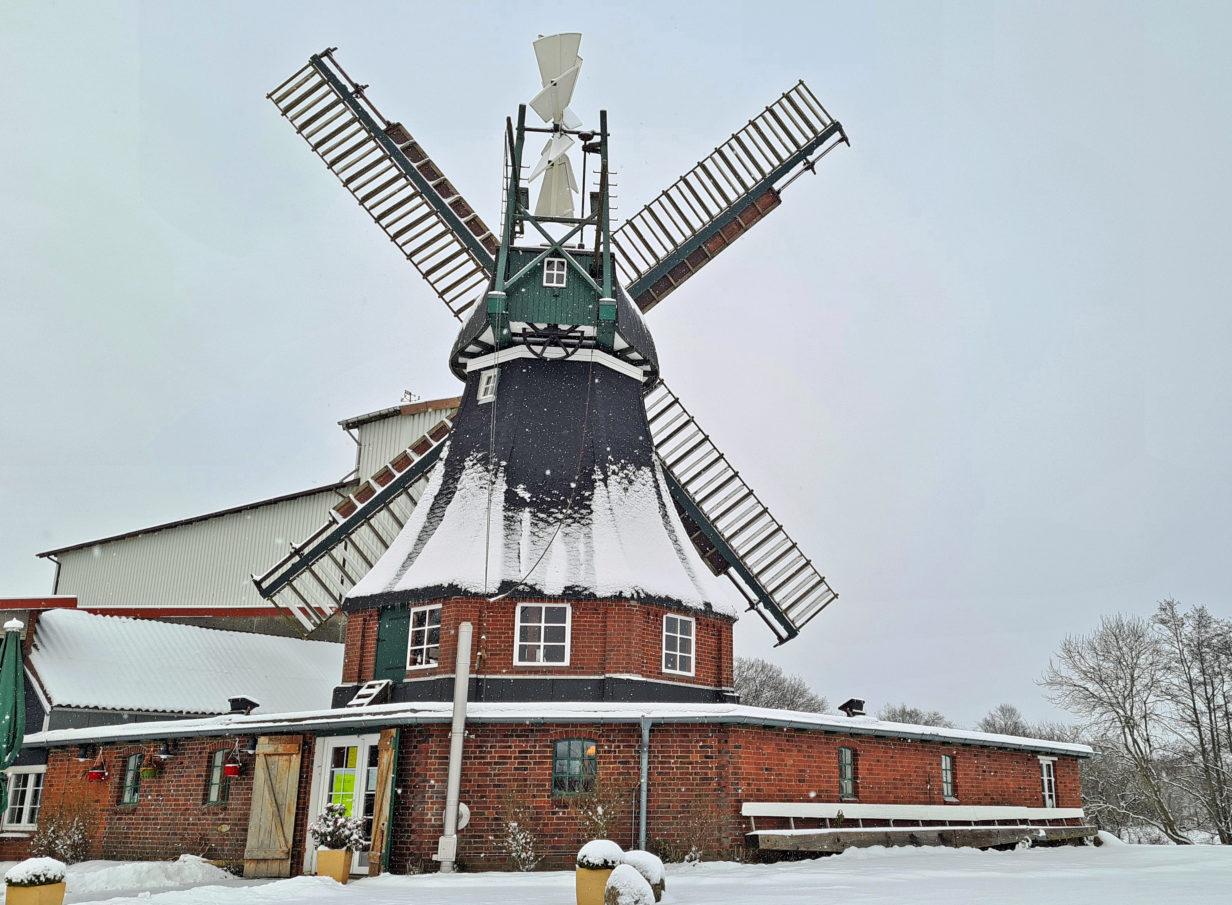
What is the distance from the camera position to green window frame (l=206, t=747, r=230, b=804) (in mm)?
19000

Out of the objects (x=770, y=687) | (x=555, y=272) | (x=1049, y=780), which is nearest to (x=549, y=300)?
(x=555, y=272)

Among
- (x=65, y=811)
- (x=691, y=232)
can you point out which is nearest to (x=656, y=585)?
(x=691, y=232)

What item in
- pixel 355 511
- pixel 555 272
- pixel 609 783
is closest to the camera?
pixel 609 783

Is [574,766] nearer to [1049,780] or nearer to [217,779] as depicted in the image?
[217,779]

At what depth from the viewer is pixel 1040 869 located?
15398 mm

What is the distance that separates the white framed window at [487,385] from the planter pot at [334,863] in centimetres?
885

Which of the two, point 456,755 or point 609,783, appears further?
point 609,783

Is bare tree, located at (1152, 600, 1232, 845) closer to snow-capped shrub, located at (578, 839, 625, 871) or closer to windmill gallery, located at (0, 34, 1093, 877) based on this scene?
windmill gallery, located at (0, 34, 1093, 877)

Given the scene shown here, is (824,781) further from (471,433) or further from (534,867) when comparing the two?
(471,433)

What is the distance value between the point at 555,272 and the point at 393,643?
7.51 m

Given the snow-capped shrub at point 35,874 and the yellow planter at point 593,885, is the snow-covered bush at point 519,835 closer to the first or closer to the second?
the yellow planter at point 593,885

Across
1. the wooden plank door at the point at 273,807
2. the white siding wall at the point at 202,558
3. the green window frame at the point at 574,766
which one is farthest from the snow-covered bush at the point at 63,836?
the white siding wall at the point at 202,558

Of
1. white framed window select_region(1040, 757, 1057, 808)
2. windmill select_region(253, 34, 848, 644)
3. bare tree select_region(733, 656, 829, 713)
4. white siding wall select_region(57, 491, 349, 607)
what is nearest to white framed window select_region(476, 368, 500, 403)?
windmill select_region(253, 34, 848, 644)

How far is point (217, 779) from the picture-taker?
754 inches
